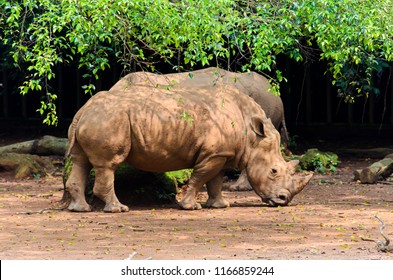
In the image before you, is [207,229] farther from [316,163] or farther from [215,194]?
[316,163]

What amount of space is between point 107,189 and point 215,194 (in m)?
1.47

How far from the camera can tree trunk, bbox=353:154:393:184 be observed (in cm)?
1435

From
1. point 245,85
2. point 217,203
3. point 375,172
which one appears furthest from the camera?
point 375,172

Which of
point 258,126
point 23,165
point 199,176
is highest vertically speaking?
point 258,126

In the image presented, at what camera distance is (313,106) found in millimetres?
19609

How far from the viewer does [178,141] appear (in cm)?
1151

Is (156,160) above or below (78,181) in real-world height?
above

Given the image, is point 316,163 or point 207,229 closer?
point 207,229

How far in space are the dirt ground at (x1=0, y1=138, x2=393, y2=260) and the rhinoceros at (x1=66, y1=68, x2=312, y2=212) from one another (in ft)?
1.06

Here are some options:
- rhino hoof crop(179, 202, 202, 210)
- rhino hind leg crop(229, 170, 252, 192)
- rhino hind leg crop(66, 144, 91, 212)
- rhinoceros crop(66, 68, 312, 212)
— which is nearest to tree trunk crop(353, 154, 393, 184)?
rhino hind leg crop(229, 170, 252, 192)

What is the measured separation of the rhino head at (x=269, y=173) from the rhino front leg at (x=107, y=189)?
1711 mm

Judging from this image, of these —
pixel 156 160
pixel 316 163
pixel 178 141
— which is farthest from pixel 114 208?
pixel 316 163

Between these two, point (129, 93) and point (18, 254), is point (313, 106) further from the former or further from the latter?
point (18, 254)

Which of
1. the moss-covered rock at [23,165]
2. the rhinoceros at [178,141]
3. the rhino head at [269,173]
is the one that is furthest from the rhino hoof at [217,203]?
the moss-covered rock at [23,165]
